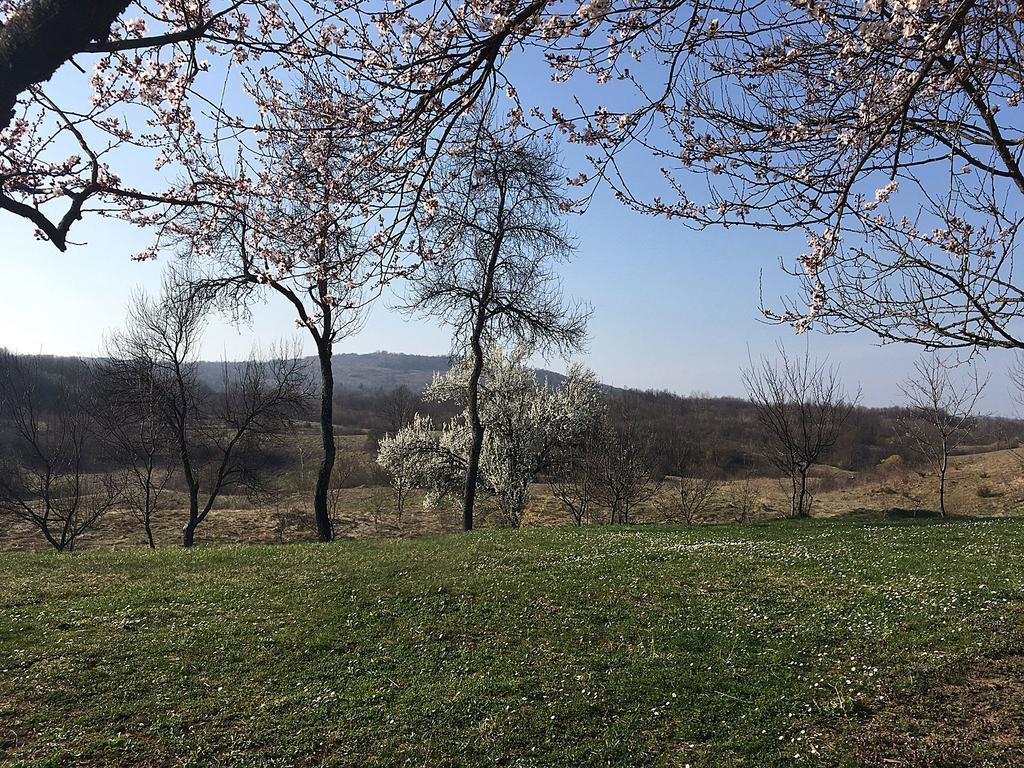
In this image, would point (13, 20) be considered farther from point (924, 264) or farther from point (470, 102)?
point (924, 264)

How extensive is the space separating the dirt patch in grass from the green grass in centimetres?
18

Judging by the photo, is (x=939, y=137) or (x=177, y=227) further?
(x=177, y=227)

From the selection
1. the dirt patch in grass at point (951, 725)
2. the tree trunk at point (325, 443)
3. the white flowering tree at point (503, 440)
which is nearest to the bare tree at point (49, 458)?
the tree trunk at point (325, 443)

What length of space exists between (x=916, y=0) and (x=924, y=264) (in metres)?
3.38

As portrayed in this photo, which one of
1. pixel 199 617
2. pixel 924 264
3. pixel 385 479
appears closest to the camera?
pixel 924 264

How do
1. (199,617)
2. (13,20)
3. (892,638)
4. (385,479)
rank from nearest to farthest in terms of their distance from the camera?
(13,20) → (892,638) → (199,617) → (385,479)

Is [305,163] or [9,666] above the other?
[305,163]

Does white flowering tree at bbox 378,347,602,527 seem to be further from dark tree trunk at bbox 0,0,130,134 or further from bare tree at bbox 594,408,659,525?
dark tree trunk at bbox 0,0,130,134

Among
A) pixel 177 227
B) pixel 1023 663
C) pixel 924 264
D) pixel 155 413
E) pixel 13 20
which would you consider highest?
pixel 13 20

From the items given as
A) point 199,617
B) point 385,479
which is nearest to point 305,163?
point 199,617

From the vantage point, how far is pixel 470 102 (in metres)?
4.58

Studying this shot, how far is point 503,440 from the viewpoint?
2583cm

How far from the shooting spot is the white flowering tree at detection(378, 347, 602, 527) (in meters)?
25.6

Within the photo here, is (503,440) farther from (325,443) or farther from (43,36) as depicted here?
(43,36)
